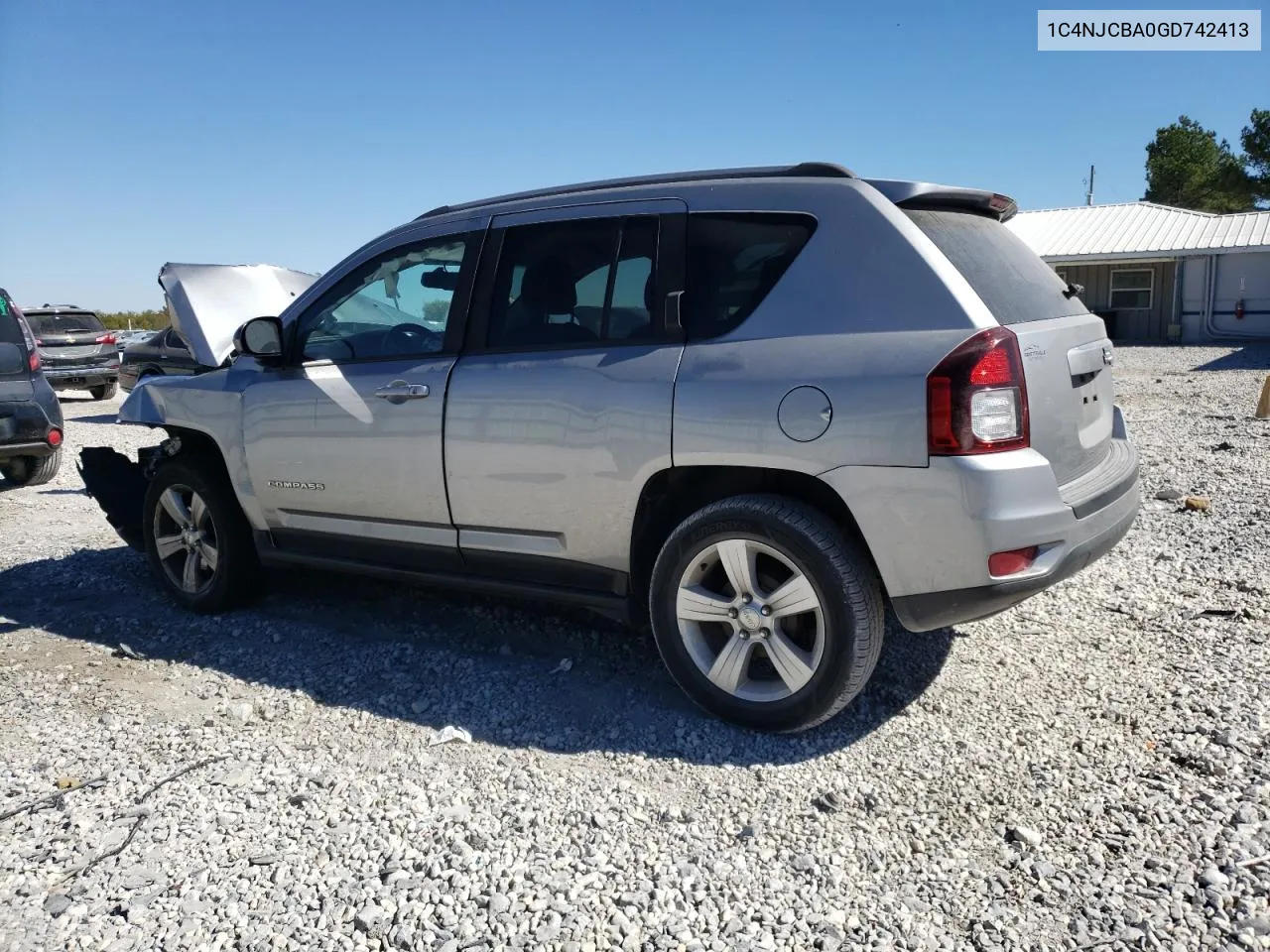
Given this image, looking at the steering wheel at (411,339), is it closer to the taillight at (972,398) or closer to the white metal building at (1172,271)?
the taillight at (972,398)

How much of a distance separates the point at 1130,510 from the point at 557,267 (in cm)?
243

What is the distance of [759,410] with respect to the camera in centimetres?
328

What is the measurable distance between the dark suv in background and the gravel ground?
590 inches

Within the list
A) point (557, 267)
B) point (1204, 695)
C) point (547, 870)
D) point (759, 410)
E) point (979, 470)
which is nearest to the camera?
point (547, 870)

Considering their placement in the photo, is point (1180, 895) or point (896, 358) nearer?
point (1180, 895)

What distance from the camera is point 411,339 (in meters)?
4.29

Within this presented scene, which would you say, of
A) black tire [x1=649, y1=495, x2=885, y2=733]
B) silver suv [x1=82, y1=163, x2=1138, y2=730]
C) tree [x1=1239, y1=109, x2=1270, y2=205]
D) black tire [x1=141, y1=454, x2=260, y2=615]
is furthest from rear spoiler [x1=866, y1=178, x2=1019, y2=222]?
tree [x1=1239, y1=109, x2=1270, y2=205]

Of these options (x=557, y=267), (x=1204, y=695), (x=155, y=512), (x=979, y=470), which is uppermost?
(x=557, y=267)

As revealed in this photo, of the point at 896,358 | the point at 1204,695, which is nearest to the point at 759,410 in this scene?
the point at 896,358

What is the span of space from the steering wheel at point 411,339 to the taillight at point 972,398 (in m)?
2.16

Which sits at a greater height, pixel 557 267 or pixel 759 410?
pixel 557 267

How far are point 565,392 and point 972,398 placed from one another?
1498mm

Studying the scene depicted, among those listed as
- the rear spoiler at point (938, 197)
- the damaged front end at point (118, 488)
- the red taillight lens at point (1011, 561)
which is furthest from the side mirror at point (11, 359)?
the red taillight lens at point (1011, 561)

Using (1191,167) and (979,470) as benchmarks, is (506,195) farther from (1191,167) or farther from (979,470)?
(1191,167)
